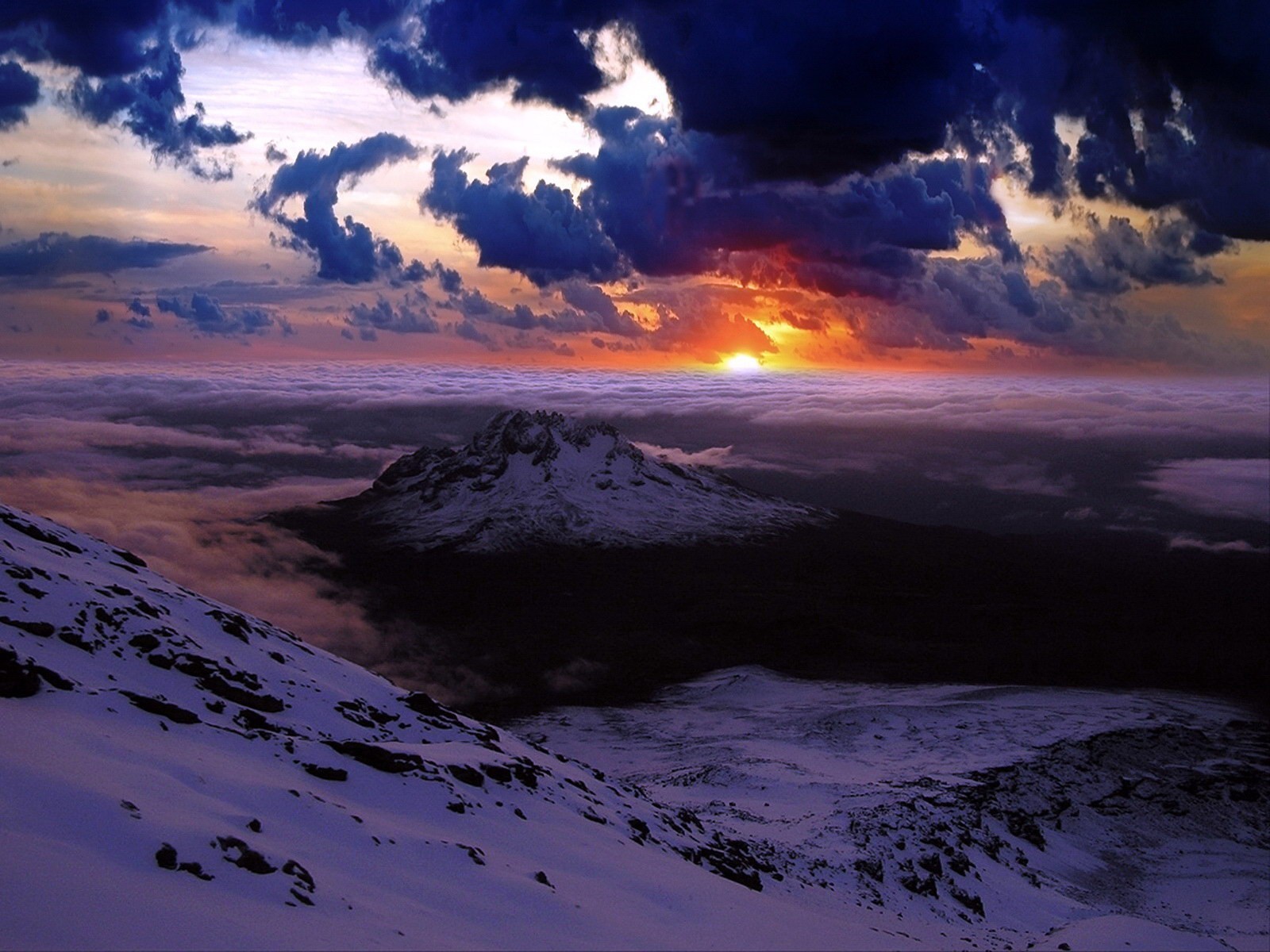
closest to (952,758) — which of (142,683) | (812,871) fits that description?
(812,871)

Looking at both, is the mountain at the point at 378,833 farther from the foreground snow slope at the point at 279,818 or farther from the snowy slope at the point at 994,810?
the snowy slope at the point at 994,810

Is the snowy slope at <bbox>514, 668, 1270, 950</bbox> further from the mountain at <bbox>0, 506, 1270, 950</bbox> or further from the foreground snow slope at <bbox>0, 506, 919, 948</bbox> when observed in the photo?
the foreground snow slope at <bbox>0, 506, 919, 948</bbox>

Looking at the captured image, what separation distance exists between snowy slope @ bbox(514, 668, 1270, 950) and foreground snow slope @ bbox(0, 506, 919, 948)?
17.2m

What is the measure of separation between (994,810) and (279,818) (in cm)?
9988

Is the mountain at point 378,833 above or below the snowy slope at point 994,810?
above

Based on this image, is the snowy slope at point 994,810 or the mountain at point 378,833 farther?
the snowy slope at point 994,810

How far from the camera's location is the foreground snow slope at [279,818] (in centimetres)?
2714

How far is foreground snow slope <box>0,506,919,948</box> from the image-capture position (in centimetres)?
2714

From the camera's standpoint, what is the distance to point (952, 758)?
499ft

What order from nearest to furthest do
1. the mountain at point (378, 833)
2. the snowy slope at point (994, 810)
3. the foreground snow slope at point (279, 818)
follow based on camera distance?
1. the foreground snow slope at point (279, 818)
2. the mountain at point (378, 833)
3. the snowy slope at point (994, 810)

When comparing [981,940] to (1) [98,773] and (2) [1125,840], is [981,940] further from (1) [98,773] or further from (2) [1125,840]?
(2) [1125,840]

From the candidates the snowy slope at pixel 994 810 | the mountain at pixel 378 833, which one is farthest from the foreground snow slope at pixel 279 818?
the snowy slope at pixel 994 810

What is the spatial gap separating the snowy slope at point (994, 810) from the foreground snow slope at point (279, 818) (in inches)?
676

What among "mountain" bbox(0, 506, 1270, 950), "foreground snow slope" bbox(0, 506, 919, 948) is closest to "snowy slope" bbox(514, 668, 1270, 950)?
"mountain" bbox(0, 506, 1270, 950)
